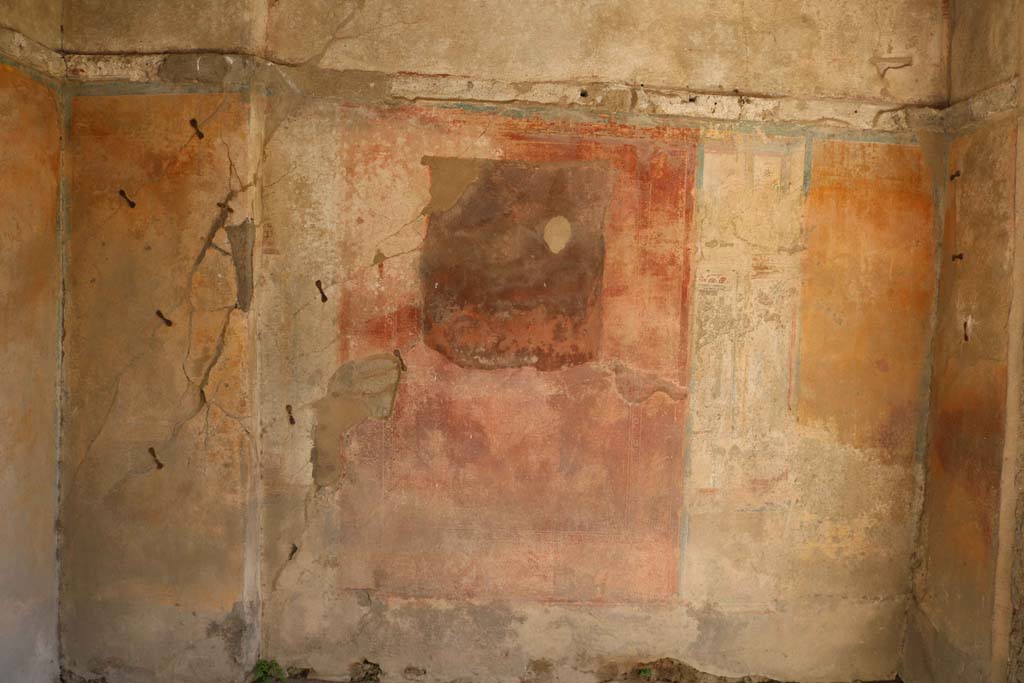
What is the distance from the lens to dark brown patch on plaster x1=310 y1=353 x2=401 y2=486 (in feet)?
10.3

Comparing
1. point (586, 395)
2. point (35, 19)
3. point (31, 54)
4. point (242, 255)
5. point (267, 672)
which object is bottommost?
point (267, 672)

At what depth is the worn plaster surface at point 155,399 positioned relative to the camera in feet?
9.90

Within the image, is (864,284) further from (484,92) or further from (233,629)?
(233,629)

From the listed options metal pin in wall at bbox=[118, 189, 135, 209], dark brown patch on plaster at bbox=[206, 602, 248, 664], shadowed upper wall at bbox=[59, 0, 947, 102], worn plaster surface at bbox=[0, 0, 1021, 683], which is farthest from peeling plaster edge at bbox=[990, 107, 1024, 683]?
metal pin in wall at bbox=[118, 189, 135, 209]

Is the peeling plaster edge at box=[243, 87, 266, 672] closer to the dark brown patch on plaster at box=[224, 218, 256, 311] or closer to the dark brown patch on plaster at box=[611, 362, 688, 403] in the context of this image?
the dark brown patch on plaster at box=[224, 218, 256, 311]

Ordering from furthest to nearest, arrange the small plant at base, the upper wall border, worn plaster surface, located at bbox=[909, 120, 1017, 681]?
the small plant at base → the upper wall border → worn plaster surface, located at bbox=[909, 120, 1017, 681]

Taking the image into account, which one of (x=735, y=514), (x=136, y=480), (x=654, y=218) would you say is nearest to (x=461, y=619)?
(x=735, y=514)

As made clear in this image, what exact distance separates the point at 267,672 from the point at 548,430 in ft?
5.80

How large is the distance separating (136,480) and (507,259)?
2005 mm

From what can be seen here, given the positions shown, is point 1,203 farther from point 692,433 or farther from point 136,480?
point 692,433

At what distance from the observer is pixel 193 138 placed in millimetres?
3004

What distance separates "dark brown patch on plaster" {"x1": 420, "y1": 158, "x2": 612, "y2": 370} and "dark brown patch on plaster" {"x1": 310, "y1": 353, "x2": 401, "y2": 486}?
273 millimetres

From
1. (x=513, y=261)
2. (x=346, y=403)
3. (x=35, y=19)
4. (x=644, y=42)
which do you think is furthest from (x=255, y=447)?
(x=644, y=42)

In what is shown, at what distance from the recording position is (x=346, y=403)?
316cm
